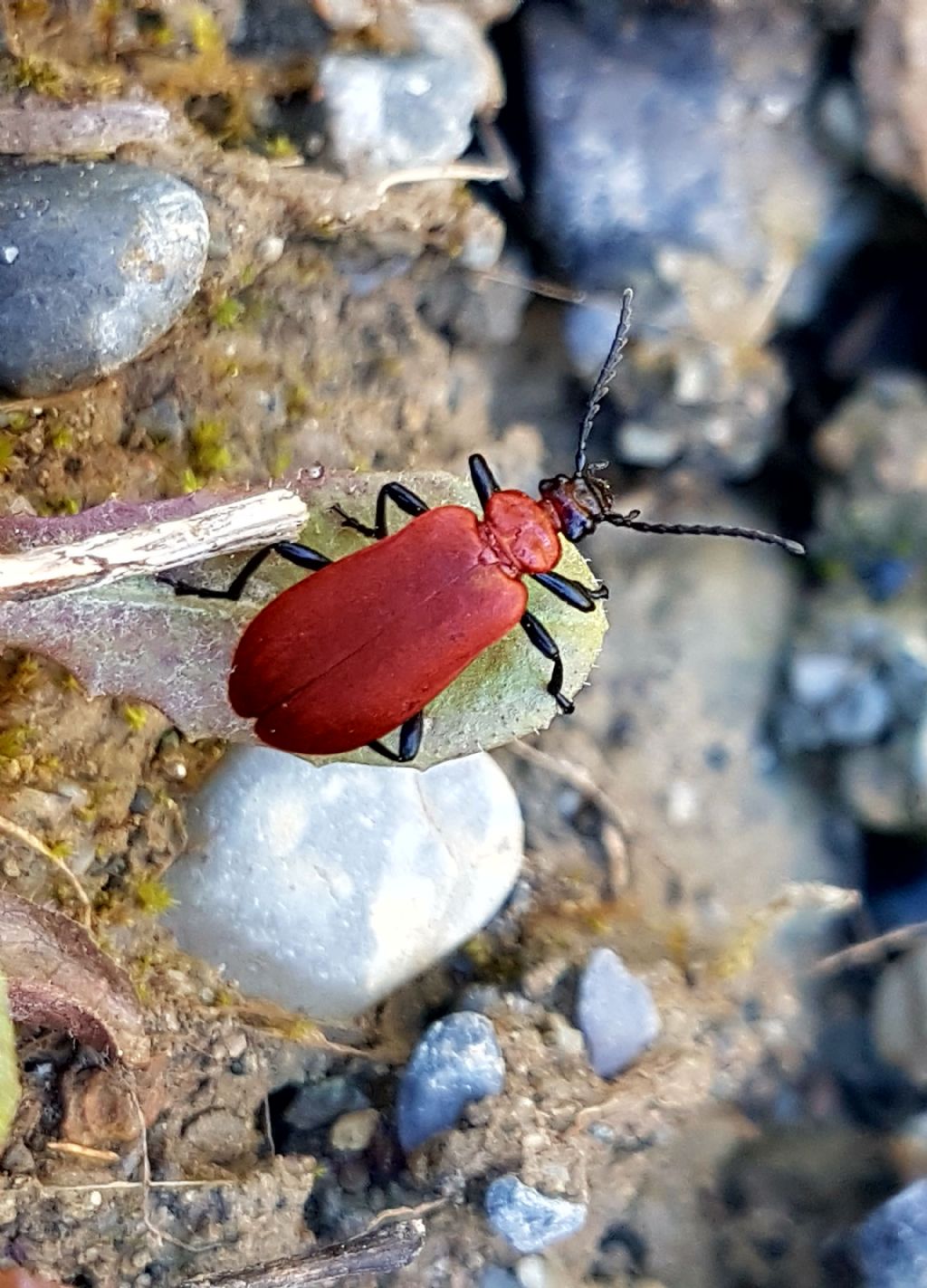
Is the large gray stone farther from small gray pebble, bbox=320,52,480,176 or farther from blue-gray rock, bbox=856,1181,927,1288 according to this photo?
small gray pebble, bbox=320,52,480,176

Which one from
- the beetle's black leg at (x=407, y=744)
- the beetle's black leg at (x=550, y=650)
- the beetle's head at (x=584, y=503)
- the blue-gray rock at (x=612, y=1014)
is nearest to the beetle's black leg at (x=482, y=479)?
the beetle's head at (x=584, y=503)

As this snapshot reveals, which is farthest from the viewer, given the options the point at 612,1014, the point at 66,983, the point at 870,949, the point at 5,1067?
the point at 870,949

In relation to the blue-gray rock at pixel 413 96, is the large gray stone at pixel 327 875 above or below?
below

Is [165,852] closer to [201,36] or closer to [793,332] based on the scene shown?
[201,36]

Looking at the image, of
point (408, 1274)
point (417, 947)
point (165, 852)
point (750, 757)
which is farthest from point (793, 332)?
point (408, 1274)

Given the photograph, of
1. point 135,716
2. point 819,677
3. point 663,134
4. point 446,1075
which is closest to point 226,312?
point 135,716

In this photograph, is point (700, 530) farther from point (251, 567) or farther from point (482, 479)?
point (251, 567)

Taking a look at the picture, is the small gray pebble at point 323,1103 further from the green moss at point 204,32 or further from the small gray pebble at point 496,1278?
the green moss at point 204,32

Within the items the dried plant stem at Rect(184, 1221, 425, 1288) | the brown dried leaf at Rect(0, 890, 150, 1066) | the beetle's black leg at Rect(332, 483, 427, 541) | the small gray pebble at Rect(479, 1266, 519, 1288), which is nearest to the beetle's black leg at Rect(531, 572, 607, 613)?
the beetle's black leg at Rect(332, 483, 427, 541)
